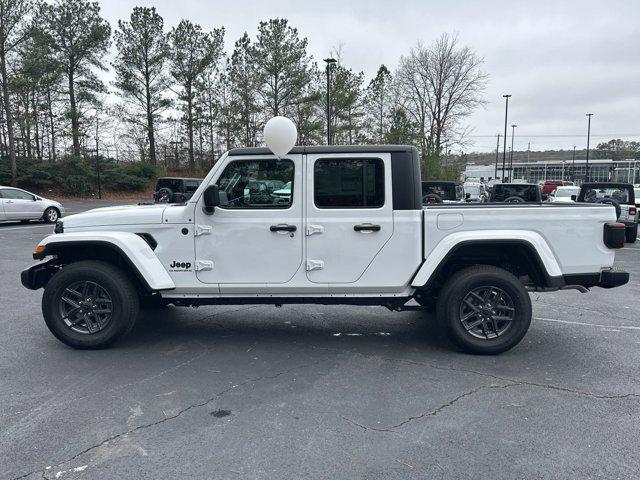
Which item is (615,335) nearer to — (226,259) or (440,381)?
(440,381)

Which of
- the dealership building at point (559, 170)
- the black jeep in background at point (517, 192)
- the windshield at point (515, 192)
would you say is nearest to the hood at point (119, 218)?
the black jeep in background at point (517, 192)

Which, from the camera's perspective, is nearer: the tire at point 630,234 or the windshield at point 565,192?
the tire at point 630,234

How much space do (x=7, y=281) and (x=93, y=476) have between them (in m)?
7.07

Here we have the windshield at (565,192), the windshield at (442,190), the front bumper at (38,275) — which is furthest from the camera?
the windshield at (565,192)

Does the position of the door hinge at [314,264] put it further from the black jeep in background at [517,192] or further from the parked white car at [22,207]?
the parked white car at [22,207]

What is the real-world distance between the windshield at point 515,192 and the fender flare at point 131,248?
1248 centimetres

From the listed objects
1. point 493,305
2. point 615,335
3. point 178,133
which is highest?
point 178,133

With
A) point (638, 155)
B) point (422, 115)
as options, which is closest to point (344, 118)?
point (422, 115)

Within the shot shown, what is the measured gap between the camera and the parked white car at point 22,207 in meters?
18.4

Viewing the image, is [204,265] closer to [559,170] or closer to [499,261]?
[499,261]

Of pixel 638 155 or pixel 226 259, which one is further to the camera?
pixel 638 155

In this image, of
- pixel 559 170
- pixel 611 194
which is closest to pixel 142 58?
pixel 611 194

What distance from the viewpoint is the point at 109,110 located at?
38.2m

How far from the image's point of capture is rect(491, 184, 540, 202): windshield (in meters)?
15.0
